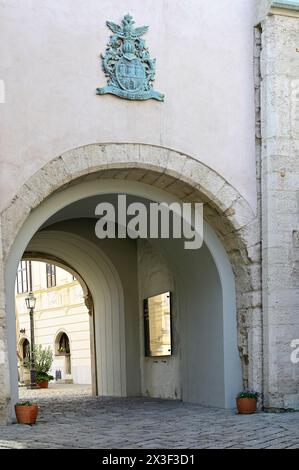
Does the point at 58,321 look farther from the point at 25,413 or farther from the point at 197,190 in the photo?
the point at 25,413

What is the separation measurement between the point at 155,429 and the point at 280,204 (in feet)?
10.0

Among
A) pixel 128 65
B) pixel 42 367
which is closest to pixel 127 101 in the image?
pixel 128 65

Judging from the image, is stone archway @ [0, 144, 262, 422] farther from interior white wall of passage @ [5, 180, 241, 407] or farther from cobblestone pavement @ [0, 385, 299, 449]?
cobblestone pavement @ [0, 385, 299, 449]

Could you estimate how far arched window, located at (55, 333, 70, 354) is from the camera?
22.9 m

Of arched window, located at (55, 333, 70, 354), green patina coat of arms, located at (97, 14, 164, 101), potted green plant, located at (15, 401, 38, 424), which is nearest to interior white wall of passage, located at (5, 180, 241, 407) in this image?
green patina coat of arms, located at (97, 14, 164, 101)

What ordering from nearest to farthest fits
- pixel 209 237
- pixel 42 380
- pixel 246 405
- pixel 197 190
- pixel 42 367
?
pixel 246 405 < pixel 197 190 < pixel 209 237 < pixel 42 380 < pixel 42 367

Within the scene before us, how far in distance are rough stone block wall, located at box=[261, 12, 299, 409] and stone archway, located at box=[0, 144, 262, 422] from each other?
16 centimetres

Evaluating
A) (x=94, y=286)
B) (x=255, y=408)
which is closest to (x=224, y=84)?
Result: (x=255, y=408)

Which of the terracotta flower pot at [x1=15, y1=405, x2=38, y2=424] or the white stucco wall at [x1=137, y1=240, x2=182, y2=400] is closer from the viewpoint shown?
the terracotta flower pot at [x1=15, y1=405, x2=38, y2=424]

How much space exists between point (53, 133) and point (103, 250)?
191 inches

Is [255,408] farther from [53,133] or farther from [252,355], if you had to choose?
[53,133]

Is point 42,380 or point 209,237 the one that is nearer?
point 209,237

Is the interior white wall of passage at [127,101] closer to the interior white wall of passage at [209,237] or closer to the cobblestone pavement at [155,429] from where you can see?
the interior white wall of passage at [209,237]

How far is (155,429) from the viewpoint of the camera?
7.59m
